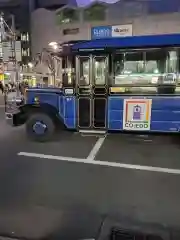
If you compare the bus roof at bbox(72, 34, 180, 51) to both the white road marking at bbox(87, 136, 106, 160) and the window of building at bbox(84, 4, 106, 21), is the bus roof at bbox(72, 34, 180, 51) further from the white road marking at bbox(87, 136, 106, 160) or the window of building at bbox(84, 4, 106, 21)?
the window of building at bbox(84, 4, 106, 21)

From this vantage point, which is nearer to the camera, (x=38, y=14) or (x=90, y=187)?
(x=90, y=187)

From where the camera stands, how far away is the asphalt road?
3.34 m

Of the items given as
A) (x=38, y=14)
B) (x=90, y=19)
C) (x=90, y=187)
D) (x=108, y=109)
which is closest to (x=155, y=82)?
(x=108, y=109)

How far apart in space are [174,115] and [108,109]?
5.11ft

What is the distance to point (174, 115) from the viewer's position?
6.09 m

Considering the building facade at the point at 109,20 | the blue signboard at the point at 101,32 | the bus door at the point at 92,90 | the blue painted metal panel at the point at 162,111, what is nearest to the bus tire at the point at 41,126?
the bus door at the point at 92,90

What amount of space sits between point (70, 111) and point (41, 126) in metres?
0.91

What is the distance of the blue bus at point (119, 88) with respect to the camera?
602 cm

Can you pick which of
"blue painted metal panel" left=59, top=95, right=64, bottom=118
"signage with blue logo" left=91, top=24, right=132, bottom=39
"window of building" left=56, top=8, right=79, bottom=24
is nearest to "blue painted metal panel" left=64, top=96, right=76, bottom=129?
"blue painted metal panel" left=59, top=95, right=64, bottom=118

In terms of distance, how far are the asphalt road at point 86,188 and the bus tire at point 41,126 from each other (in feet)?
0.99

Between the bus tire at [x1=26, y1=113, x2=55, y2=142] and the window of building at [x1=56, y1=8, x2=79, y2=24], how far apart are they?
16506 mm

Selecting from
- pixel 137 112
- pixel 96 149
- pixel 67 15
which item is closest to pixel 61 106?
pixel 96 149

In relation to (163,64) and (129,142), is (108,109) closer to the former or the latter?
(129,142)

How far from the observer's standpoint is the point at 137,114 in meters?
6.21
